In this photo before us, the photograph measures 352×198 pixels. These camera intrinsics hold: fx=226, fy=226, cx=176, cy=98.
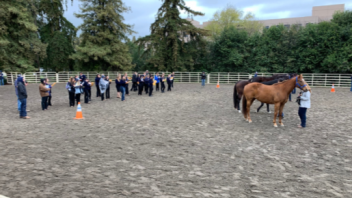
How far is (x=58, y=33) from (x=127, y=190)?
125 feet

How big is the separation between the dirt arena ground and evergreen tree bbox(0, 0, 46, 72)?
26180 millimetres

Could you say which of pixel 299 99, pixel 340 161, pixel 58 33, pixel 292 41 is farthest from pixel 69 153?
pixel 58 33

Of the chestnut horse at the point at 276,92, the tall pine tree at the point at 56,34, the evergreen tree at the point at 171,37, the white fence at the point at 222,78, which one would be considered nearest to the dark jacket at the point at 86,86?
the chestnut horse at the point at 276,92

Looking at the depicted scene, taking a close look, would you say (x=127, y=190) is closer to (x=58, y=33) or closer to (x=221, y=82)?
(x=221, y=82)

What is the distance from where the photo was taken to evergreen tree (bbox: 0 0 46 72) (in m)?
28.8

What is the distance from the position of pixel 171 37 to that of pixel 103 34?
9.55 meters

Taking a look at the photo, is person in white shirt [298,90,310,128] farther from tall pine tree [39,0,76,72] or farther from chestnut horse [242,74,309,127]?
tall pine tree [39,0,76,72]

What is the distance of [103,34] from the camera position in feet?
103

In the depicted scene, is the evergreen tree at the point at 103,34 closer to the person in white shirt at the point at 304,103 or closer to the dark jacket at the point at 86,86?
the dark jacket at the point at 86,86

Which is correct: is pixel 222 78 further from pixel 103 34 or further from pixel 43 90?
pixel 43 90

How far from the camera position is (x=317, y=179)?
14.1 ft

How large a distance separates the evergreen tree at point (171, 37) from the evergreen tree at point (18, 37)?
1502cm

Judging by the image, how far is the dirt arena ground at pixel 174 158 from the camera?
3.90 m

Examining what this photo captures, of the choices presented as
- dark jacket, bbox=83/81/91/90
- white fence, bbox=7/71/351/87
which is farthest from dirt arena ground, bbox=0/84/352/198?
white fence, bbox=7/71/351/87
